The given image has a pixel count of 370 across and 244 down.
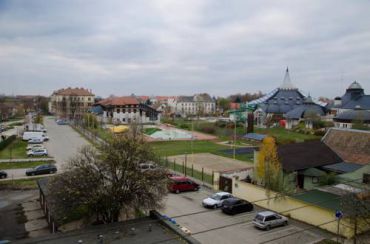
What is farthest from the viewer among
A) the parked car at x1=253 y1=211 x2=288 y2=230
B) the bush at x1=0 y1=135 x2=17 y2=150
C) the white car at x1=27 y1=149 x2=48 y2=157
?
the bush at x1=0 y1=135 x2=17 y2=150

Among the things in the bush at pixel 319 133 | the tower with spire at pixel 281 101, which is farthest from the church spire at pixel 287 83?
the bush at pixel 319 133

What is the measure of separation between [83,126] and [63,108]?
43.7 m

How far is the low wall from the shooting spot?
58.0 ft

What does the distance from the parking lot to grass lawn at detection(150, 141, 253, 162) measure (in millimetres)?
19640

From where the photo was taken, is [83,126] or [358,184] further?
[83,126]

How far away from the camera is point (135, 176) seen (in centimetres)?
1680

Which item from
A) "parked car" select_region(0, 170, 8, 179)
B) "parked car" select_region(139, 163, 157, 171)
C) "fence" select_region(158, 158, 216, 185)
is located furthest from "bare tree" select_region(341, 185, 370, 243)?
"parked car" select_region(0, 170, 8, 179)

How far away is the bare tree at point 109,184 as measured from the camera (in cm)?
1579

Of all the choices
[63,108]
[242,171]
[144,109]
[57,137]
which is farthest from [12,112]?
[242,171]

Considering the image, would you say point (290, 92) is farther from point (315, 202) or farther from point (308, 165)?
point (315, 202)

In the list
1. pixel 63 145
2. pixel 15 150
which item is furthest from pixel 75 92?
pixel 15 150

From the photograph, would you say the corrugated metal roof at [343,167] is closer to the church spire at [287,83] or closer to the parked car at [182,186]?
the parked car at [182,186]

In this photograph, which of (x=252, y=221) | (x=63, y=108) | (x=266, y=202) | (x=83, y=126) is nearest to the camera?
(x=252, y=221)

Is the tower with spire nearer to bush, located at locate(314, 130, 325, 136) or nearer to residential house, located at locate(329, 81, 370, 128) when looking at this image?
residential house, located at locate(329, 81, 370, 128)
